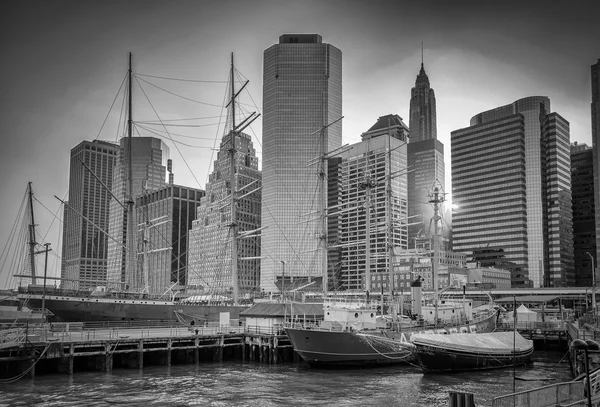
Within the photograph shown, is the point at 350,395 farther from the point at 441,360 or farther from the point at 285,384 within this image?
the point at 441,360

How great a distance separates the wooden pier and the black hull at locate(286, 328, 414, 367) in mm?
4527

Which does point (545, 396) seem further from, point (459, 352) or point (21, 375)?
point (21, 375)

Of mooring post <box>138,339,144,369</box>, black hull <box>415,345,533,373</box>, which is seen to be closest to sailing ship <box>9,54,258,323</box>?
mooring post <box>138,339,144,369</box>

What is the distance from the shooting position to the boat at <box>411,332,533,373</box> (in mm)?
40219

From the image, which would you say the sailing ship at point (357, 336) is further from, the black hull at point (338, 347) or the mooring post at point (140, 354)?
the mooring post at point (140, 354)

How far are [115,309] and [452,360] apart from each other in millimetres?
41450

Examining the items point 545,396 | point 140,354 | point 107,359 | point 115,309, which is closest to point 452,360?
point 545,396

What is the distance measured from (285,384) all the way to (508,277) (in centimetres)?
16773

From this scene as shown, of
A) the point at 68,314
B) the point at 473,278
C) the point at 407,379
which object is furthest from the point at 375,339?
the point at 473,278

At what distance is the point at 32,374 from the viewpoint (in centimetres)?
3741

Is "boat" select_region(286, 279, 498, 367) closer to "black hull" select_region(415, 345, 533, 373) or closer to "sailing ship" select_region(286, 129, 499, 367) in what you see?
"sailing ship" select_region(286, 129, 499, 367)

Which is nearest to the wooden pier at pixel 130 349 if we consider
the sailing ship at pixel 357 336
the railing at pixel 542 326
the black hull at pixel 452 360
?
the sailing ship at pixel 357 336

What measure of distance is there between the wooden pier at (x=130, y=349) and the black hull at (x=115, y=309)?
14.2 m

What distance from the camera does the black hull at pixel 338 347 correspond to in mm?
43750
